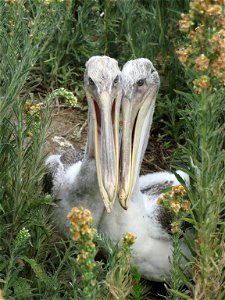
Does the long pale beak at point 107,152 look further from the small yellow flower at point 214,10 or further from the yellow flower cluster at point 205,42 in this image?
the small yellow flower at point 214,10

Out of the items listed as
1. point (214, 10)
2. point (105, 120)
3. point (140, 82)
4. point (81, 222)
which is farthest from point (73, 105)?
point (81, 222)

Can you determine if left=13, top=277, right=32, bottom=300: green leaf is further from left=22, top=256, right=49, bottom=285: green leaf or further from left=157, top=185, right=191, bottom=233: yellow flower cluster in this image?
left=157, top=185, right=191, bottom=233: yellow flower cluster

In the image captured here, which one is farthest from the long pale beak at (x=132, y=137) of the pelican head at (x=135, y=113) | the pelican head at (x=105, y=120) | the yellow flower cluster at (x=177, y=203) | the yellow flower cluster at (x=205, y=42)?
the yellow flower cluster at (x=205, y=42)

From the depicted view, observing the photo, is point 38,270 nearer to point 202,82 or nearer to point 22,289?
point 22,289

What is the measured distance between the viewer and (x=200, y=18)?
3.49 metres

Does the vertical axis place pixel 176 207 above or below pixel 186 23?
below

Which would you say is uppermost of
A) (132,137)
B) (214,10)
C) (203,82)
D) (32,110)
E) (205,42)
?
(214,10)

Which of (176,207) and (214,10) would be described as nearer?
(214,10)

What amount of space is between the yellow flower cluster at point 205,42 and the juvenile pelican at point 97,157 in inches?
56.0

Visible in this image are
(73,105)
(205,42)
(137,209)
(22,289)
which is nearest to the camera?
(205,42)

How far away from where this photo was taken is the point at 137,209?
519 cm

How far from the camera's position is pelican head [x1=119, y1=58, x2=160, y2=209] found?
507 cm

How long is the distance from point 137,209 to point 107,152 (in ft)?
1.59

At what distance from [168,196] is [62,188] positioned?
4.60 ft
